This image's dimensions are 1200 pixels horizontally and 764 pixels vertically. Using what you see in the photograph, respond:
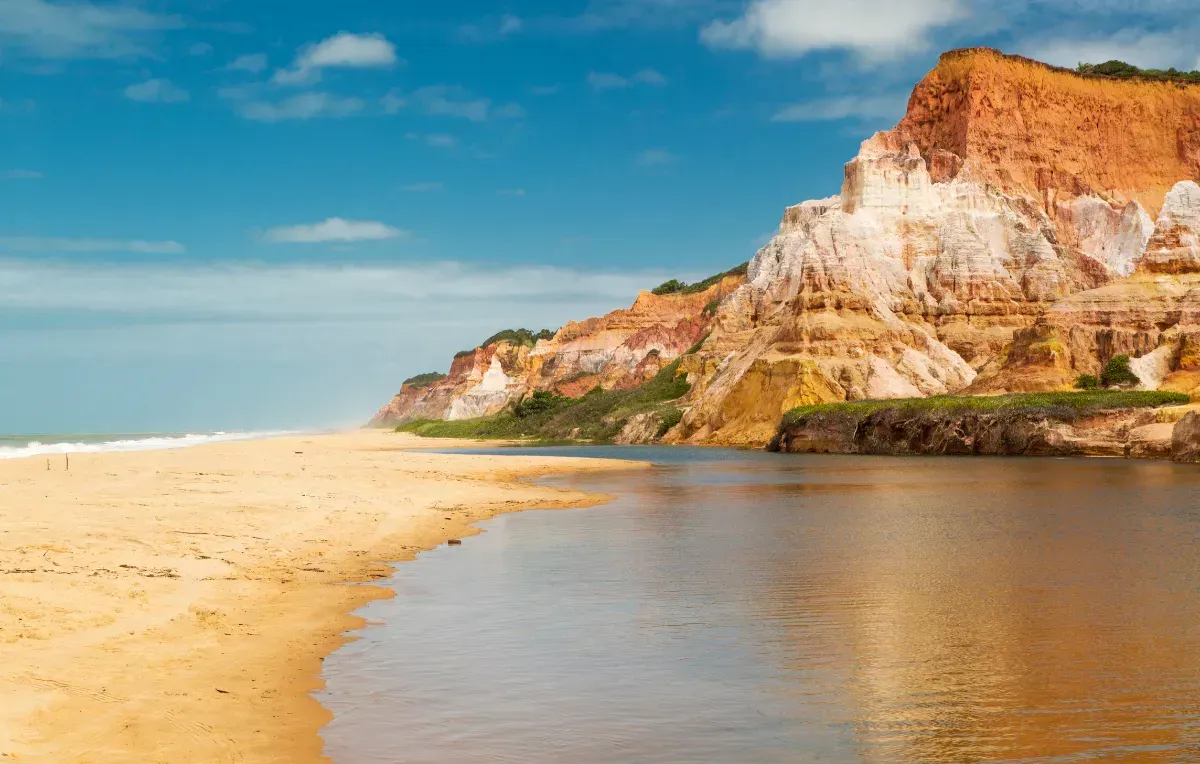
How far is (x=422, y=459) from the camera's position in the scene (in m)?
50.8

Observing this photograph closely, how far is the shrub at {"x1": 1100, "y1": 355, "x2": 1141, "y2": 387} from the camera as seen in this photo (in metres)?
69.1

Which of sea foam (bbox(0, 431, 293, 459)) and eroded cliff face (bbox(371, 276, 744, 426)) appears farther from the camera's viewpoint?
eroded cliff face (bbox(371, 276, 744, 426))

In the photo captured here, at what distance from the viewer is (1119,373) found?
228 ft

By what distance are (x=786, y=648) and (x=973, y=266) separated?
332ft

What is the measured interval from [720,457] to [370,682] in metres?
57.1

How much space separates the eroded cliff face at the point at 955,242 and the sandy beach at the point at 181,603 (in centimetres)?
6279

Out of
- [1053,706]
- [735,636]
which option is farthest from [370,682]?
[1053,706]

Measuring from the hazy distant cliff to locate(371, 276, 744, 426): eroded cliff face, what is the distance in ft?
2.76

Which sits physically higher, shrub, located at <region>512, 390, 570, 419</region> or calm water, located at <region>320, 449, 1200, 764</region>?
shrub, located at <region>512, 390, 570, 419</region>

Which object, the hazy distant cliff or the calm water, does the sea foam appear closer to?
the calm water

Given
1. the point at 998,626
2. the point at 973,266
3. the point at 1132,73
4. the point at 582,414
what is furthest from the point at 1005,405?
the point at 1132,73

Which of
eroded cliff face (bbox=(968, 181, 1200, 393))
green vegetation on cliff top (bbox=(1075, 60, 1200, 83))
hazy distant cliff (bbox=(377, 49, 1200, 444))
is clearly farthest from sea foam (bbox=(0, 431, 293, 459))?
green vegetation on cliff top (bbox=(1075, 60, 1200, 83))

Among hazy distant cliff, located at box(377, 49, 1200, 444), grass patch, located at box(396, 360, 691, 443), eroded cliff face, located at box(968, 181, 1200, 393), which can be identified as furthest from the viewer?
grass patch, located at box(396, 360, 691, 443)

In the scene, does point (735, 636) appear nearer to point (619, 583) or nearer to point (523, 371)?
point (619, 583)
